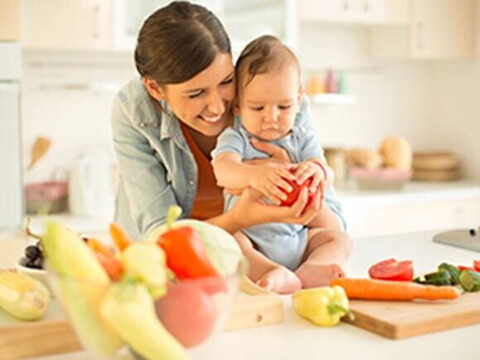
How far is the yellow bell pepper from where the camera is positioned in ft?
4.57

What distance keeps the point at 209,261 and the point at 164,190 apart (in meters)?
1.02

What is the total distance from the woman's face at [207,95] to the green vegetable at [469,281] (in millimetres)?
620

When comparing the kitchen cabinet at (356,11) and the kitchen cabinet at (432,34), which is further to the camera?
the kitchen cabinet at (432,34)

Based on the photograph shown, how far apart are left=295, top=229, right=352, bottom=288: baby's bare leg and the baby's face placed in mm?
261

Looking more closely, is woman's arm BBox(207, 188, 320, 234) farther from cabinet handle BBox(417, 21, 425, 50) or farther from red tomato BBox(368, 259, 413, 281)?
cabinet handle BBox(417, 21, 425, 50)

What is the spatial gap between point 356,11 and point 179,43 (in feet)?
9.17

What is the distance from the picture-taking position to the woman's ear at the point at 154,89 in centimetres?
190

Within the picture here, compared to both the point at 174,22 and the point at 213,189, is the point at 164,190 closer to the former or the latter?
the point at 213,189

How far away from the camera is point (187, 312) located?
103cm

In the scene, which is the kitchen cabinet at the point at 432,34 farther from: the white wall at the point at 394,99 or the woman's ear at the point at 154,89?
the woman's ear at the point at 154,89

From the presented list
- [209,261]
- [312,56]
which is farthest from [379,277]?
[312,56]

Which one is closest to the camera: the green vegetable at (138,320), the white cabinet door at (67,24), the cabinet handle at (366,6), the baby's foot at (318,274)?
the green vegetable at (138,320)

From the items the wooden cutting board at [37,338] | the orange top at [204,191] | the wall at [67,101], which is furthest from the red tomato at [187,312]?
the wall at [67,101]

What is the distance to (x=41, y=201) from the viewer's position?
364 centimetres
